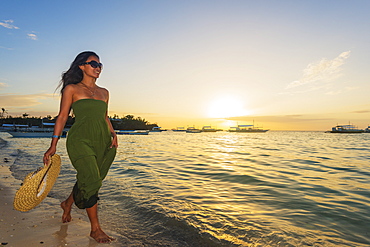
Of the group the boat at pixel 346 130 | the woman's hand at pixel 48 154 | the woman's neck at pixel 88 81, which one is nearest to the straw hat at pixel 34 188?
the woman's hand at pixel 48 154

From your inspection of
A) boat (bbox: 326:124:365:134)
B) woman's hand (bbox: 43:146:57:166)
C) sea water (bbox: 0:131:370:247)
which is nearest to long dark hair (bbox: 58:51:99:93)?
woman's hand (bbox: 43:146:57:166)

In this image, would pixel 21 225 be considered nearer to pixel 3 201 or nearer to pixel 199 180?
pixel 3 201

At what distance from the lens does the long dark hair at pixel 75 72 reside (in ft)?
10.3

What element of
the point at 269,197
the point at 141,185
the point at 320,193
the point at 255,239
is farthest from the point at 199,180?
the point at 255,239

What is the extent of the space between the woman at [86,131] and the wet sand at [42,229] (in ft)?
0.93

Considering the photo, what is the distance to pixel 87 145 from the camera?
2.94 m

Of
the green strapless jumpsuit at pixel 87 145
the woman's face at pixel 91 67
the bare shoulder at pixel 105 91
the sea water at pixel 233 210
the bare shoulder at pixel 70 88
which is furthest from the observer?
the sea water at pixel 233 210

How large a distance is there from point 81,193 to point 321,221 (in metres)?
4.68

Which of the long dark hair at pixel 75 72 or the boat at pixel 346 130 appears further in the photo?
the boat at pixel 346 130

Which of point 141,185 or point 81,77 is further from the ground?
point 81,77

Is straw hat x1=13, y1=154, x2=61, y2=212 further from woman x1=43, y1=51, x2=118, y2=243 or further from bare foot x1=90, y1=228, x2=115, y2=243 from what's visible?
bare foot x1=90, y1=228, x2=115, y2=243

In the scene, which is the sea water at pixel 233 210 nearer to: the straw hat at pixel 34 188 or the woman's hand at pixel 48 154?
the straw hat at pixel 34 188

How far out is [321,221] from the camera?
4633mm

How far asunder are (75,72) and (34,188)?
1.70 metres
